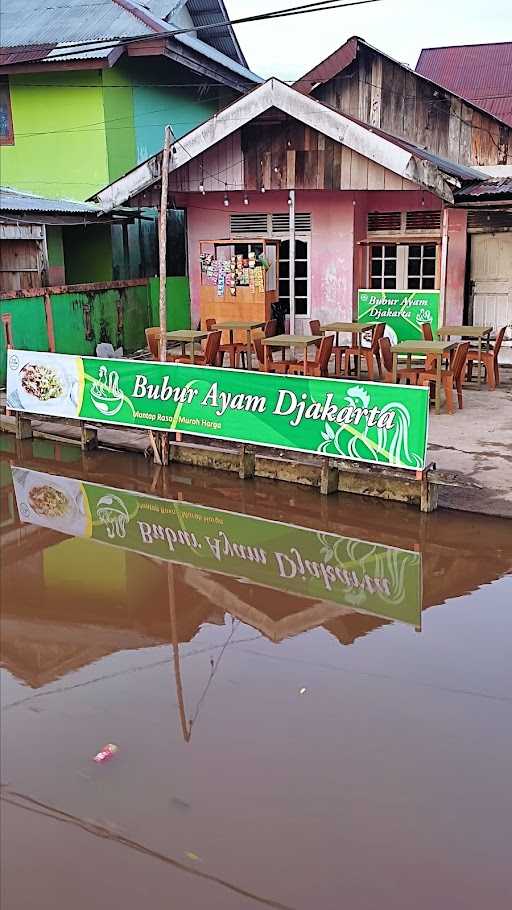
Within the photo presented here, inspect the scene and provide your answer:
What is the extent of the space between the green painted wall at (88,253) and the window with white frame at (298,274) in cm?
362

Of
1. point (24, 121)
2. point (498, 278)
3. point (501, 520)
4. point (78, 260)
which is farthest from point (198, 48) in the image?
point (501, 520)

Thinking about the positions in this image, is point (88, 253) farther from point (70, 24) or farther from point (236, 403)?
point (236, 403)

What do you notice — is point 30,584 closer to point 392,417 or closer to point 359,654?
point 359,654

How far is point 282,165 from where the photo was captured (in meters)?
14.4

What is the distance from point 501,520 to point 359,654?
2.81 m

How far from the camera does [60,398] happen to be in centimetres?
1082

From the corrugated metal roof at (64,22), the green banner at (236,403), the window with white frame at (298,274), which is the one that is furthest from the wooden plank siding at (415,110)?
the green banner at (236,403)

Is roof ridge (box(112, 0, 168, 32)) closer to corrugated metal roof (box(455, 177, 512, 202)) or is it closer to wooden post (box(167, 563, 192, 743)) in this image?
corrugated metal roof (box(455, 177, 512, 202))

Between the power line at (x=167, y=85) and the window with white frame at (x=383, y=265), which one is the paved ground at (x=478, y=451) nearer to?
the window with white frame at (x=383, y=265)

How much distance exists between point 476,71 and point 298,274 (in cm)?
1200

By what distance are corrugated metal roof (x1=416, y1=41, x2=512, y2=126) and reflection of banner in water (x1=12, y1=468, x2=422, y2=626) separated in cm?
1862

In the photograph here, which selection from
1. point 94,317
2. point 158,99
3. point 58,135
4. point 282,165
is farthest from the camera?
point 158,99

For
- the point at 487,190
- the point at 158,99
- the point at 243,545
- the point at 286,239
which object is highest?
the point at 158,99

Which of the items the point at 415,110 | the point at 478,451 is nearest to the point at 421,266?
the point at 415,110
